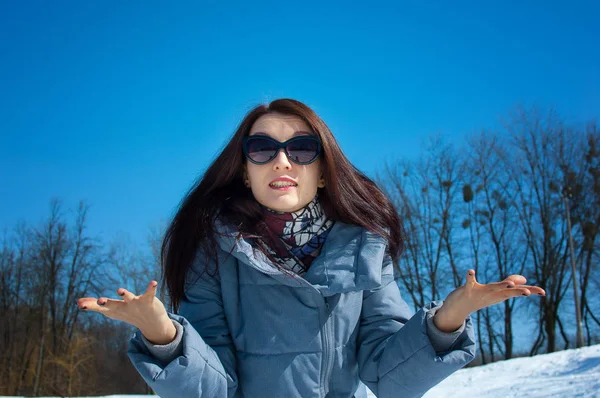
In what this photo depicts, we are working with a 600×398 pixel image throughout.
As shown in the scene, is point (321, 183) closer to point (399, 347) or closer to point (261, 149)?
point (261, 149)

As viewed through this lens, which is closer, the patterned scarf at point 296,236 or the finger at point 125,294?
the finger at point 125,294

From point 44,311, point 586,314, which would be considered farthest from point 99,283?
point 586,314

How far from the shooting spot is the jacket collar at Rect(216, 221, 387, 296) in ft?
7.07

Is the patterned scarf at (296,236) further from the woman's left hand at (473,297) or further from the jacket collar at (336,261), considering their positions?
the woman's left hand at (473,297)

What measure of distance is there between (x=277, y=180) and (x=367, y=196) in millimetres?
476

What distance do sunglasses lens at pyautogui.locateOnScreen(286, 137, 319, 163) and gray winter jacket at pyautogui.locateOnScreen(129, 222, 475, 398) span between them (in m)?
0.40

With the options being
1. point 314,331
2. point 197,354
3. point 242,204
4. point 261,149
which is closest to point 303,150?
point 261,149

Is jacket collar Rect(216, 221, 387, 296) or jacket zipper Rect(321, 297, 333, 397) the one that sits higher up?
jacket collar Rect(216, 221, 387, 296)

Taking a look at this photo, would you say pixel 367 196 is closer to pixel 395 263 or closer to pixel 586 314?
pixel 395 263

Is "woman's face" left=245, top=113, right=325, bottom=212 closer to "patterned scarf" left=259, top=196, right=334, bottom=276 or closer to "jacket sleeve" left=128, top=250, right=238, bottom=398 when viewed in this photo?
"patterned scarf" left=259, top=196, right=334, bottom=276

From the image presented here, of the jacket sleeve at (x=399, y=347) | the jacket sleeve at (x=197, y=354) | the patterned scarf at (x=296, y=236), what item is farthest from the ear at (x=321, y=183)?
the jacket sleeve at (x=197, y=354)

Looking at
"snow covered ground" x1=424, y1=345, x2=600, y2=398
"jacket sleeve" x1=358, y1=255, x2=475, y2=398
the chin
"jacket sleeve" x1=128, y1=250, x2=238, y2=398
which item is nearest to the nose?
the chin

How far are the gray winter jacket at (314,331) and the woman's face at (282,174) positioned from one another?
0.84 feet

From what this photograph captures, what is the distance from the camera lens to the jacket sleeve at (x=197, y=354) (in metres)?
1.79
